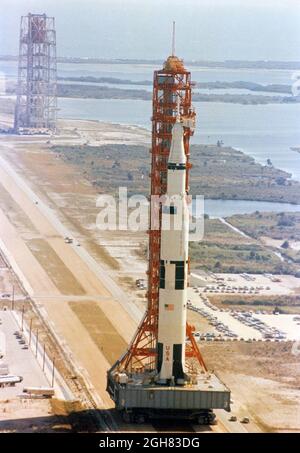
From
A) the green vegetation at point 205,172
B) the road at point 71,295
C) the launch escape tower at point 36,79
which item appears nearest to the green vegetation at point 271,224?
the green vegetation at point 205,172

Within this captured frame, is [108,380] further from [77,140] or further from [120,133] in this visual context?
[120,133]

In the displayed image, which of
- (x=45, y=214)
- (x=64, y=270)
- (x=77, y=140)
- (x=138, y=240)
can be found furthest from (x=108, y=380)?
(x=77, y=140)

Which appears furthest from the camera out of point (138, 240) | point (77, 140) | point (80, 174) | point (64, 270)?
point (77, 140)

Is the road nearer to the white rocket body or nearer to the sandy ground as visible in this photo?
the sandy ground

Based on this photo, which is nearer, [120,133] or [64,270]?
[64,270]

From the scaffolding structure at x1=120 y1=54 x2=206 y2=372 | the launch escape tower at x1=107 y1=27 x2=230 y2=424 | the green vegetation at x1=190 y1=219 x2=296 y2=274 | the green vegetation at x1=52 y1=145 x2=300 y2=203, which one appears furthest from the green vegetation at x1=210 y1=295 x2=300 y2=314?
the green vegetation at x1=52 y1=145 x2=300 y2=203

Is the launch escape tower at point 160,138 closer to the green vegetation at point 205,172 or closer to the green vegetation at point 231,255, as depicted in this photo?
the green vegetation at point 231,255

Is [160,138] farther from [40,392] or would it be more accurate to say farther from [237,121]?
[237,121]
